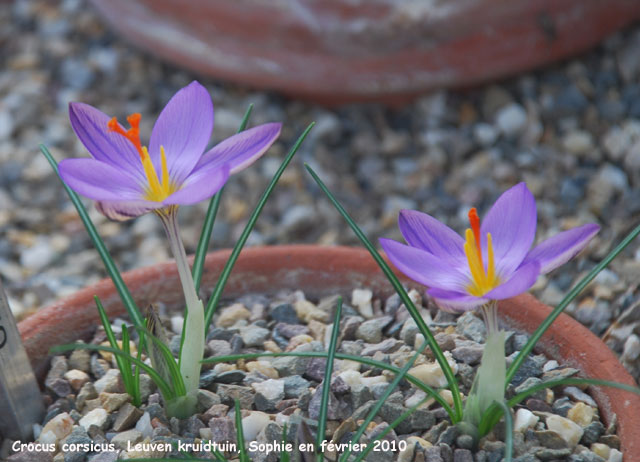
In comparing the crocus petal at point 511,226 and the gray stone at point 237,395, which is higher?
the crocus petal at point 511,226

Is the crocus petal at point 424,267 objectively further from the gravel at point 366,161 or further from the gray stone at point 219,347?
the gravel at point 366,161

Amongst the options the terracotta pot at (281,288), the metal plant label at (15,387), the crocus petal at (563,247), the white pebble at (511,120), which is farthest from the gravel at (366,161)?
the crocus petal at (563,247)

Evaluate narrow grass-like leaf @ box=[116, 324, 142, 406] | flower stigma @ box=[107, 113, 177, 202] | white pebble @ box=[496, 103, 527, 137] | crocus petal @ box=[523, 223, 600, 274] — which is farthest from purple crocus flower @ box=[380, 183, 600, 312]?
white pebble @ box=[496, 103, 527, 137]

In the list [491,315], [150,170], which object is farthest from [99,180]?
[491,315]

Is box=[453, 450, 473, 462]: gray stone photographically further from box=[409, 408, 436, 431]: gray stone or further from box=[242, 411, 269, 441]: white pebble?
box=[242, 411, 269, 441]: white pebble

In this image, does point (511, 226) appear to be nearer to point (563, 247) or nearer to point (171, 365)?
point (563, 247)

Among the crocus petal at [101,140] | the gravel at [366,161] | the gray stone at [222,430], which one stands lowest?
the gray stone at [222,430]
